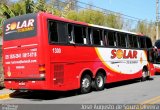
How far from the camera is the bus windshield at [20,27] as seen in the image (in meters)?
14.7

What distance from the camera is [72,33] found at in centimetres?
1598

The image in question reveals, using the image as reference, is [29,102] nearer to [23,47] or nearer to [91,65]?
[23,47]

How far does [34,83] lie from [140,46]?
9.87 meters

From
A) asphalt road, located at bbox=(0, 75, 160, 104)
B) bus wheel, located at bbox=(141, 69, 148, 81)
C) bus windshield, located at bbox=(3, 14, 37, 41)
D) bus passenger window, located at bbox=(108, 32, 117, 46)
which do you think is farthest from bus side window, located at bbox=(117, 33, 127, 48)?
bus windshield, located at bbox=(3, 14, 37, 41)

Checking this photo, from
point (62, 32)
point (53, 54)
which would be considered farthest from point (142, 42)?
point (53, 54)

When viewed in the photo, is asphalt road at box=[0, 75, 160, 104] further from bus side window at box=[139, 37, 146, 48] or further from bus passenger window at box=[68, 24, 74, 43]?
bus side window at box=[139, 37, 146, 48]

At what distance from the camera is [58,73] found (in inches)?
585

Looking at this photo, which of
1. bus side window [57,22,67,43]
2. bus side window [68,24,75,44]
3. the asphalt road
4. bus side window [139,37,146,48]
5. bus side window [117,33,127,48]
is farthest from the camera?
bus side window [139,37,146,48]

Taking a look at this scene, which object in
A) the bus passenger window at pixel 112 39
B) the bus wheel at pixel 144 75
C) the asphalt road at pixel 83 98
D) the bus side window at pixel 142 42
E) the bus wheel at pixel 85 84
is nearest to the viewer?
the asphalt road at pixel 83 98

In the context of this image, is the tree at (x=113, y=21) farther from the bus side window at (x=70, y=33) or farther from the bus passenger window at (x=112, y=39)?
the bus side window at (x=70, y=33)

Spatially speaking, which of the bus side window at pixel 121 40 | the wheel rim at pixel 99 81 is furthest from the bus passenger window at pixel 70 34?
the bus side window at pixel 121 40

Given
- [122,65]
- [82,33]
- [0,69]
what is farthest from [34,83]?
[122,65]

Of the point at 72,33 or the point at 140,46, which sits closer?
the point at 72,33

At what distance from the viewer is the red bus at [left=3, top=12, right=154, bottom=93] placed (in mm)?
14453
